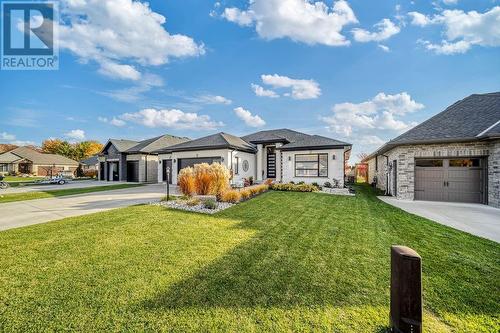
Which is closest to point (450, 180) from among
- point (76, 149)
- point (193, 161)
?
point (193, 161)

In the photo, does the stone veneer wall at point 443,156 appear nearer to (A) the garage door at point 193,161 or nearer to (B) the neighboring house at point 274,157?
(B) the neighboring house at point 274,157

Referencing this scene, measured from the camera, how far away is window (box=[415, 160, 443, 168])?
1083 centimetres

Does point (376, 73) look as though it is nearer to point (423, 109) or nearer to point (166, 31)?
point (423, 109)

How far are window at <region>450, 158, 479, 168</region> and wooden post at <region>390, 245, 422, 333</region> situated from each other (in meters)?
12.1

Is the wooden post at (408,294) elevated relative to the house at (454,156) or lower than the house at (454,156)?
lower

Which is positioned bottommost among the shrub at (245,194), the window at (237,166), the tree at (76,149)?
the shrub at (245,194)

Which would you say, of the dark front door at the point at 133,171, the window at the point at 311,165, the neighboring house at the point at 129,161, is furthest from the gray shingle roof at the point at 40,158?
the window at the point at 311,165

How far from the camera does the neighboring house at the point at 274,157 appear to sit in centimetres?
1514

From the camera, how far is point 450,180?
1063cm

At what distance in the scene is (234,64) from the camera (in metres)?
14.1

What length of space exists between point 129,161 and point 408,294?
85.8ft

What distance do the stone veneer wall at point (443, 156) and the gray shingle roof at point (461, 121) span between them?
0.57m

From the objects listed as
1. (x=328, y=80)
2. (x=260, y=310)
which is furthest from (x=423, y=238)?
(x=328, y=80)

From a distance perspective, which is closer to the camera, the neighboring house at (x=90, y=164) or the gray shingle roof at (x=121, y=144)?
the gray shingle roof at (x=121, y=144)
